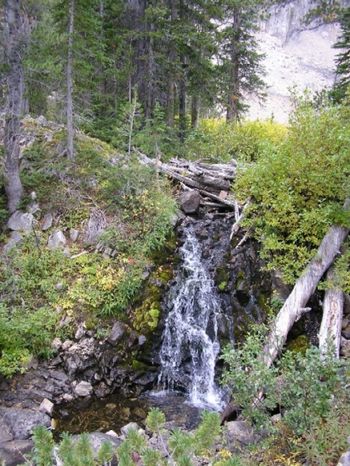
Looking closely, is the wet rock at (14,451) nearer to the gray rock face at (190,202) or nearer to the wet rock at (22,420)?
the wet rock at (22,420)

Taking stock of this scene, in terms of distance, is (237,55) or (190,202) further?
(237,55)

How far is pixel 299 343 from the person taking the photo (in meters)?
7.46

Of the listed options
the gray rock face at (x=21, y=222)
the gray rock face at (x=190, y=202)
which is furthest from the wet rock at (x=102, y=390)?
the gray rock face at (x=190, y=202)

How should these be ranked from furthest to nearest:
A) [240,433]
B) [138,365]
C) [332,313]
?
[138,365] < [332,313] < [240,433]

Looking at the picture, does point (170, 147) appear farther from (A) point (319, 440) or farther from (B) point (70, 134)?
(A) point (319, 440)

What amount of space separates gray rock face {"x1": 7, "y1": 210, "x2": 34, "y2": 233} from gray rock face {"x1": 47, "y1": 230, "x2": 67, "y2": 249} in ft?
2.11

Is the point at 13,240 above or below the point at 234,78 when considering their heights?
below

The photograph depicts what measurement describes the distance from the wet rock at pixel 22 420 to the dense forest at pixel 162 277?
0.08 feet

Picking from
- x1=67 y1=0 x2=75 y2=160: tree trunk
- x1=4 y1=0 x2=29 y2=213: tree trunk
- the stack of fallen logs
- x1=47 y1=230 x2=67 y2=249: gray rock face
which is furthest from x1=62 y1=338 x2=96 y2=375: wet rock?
x1=67 y1=0 x2=75 y2=160: tree trunk

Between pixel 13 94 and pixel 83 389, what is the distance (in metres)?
6.84

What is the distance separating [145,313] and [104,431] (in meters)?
2.47

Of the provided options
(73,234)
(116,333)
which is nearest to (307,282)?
(116,333)

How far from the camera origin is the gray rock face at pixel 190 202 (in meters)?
10.6

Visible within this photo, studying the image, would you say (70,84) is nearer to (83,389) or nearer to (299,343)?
(83,389)
